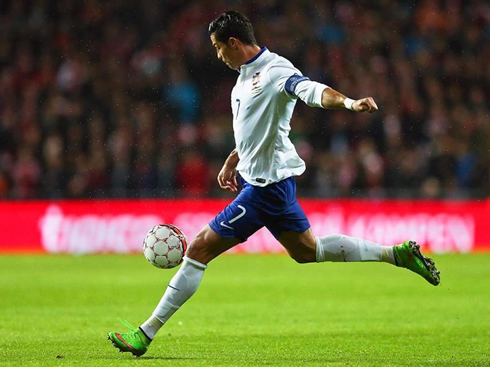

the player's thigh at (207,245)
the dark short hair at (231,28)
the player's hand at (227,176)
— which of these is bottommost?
the player's thigh at (207,245)

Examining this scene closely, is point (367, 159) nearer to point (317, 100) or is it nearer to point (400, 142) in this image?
point (400, 142)

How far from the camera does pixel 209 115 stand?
65.3 feet

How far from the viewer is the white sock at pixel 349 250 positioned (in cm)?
700

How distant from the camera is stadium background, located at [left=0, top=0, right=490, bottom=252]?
1802 cm

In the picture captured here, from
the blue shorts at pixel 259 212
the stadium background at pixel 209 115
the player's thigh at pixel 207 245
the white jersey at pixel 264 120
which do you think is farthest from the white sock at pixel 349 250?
the stadium background at pixel 209 115

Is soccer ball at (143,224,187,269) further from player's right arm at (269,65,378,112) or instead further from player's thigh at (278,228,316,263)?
player's right arm at (269,65,378,112)

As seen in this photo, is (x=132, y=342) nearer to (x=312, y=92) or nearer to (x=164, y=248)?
(x=164, y=248)

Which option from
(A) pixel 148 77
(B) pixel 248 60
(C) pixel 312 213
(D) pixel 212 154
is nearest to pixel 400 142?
(C) pixel 312 213

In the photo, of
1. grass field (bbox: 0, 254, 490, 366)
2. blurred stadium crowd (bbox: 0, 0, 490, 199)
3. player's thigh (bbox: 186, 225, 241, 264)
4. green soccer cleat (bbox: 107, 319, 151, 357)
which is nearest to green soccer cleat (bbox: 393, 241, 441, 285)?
grass field (bbox: 0, 254, 490, 366)

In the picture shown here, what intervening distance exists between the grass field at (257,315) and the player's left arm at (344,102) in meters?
1.67

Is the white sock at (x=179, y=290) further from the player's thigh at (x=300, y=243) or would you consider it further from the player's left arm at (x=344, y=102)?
the player's left arm at (x=344, y=102)

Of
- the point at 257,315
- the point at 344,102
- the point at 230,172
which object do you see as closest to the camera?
the point at 344,102

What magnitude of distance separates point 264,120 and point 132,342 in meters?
1.75

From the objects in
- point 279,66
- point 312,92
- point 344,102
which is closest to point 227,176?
point 279,66
